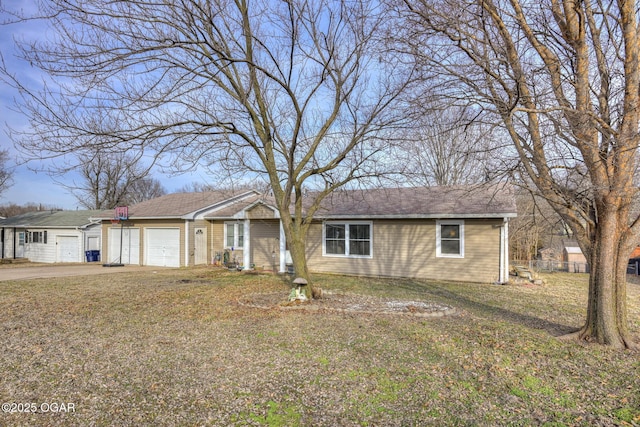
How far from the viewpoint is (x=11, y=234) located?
27078 millimetres

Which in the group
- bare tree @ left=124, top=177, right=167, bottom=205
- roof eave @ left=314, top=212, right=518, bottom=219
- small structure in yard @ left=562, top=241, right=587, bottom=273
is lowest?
small structure in yard @ left=562, top=241, right=587, bottom=273

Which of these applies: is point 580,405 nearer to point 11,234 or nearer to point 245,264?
point 245,264

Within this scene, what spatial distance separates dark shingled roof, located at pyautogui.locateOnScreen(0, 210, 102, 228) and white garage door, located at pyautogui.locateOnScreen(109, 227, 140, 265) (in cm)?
337

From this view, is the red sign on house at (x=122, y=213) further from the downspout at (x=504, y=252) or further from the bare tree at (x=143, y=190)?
the bare tree at (x=143, y=190)

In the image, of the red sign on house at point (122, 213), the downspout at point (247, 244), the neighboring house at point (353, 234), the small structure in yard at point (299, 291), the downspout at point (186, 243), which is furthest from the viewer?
the red sign on house at point (122, 213)

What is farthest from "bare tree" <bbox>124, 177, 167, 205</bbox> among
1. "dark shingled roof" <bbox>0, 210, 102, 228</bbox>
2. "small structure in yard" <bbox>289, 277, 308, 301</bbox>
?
"small structure in yard" <bbox>289, 277, 308, 301</bbox>

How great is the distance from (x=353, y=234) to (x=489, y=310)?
24.7 feet

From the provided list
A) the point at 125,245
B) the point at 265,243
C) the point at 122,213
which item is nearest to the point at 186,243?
the point at 265,243

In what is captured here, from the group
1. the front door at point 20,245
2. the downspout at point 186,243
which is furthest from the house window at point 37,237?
the downspout at point 186,243

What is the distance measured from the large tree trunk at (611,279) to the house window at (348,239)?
961cm

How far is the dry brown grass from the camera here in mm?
3895

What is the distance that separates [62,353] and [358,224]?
11443 mm

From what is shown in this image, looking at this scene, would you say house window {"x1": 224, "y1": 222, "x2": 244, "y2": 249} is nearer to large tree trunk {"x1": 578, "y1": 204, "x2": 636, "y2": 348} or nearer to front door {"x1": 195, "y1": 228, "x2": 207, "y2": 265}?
front door {"x1": 195, "y1": 228, "x2": 207, "y2": 265}

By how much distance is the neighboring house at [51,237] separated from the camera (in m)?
23.8
